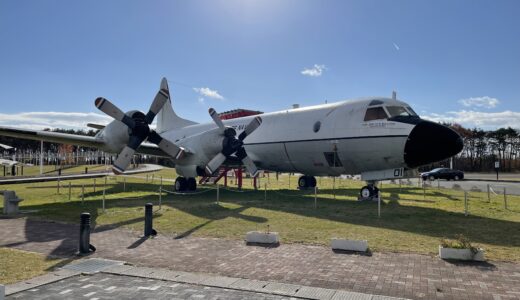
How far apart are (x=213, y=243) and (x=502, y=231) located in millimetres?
9005

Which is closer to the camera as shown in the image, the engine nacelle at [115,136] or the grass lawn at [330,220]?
the grass lawn at [330,220]

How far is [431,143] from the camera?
15734 mm

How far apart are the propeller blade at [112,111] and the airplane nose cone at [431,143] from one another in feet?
43.2

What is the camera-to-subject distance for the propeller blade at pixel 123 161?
56.4 feet

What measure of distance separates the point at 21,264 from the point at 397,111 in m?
15.7

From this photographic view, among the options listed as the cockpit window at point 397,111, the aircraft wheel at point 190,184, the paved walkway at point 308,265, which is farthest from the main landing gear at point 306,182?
the paved walkway at point 308,265

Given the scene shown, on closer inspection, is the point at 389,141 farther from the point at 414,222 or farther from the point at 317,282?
the point at 317,282

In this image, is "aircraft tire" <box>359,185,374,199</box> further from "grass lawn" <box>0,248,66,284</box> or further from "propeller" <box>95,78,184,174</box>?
"grass lawn" <box>0,248,66,284</box>

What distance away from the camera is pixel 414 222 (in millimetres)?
13094

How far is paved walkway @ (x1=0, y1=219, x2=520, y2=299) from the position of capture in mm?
6508

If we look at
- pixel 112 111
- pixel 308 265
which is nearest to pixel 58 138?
pixel 112 111

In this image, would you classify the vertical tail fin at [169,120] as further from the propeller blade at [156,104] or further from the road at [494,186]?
the road at [494,186]

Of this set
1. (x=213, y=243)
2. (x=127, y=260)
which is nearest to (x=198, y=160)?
(x=213, y=243)

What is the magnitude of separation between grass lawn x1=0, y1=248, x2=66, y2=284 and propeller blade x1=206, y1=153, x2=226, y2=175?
11.8 m
